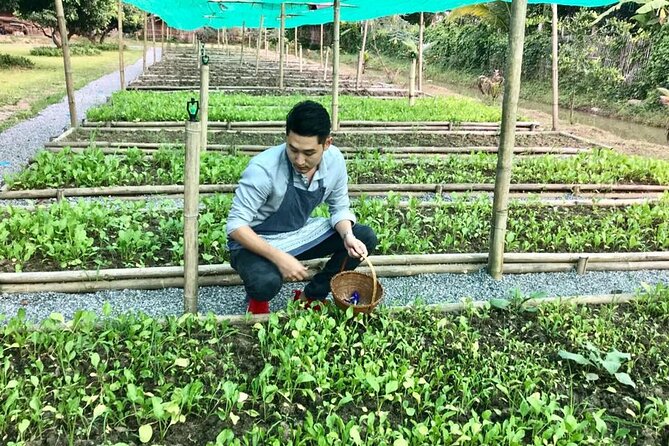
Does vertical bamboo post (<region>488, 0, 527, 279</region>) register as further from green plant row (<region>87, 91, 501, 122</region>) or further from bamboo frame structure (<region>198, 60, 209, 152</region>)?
green plant row (<region>87, 91, 501, 122</region>)

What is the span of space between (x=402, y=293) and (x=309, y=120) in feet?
5.09

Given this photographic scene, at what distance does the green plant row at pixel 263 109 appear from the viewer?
8.55 m

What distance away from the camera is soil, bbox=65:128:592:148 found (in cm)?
742

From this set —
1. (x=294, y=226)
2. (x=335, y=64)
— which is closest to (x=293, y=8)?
(x=335, y=64)

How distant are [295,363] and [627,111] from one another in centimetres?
1354

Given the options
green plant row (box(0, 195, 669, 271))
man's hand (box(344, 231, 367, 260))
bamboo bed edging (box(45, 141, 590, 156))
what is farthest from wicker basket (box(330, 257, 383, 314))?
bamboo bed edging (box(45, 141, 590, 156))

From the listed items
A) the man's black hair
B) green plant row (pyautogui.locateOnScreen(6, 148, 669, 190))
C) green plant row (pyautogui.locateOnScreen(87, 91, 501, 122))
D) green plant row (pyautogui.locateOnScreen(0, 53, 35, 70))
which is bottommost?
green plant row (pyautogui.locateOnScreen(6, 148, 669, 190))

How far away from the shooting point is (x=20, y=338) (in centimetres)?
267

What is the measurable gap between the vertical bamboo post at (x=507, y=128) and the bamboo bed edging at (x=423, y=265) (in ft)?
0.63

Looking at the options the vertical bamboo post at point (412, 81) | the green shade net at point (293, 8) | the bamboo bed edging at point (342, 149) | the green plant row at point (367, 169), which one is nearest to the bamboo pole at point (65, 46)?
the bamboo bed edging at point (342, 149)

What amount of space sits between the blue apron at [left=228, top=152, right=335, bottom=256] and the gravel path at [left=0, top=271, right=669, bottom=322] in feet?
1.64

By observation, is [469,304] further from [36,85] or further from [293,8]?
[293,8]

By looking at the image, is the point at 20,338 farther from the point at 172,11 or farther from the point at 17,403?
the point at 172,11

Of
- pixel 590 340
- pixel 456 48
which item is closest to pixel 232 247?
pixel 590 340
